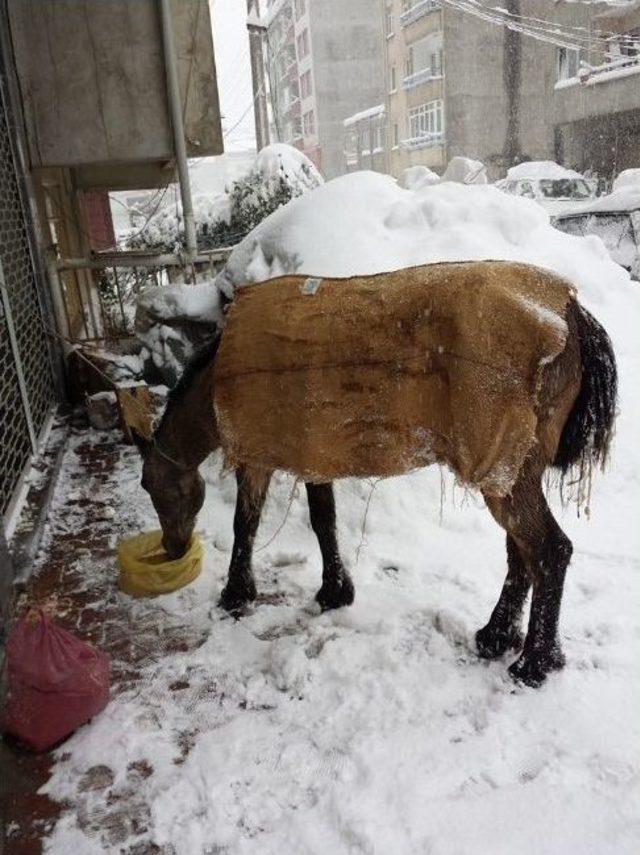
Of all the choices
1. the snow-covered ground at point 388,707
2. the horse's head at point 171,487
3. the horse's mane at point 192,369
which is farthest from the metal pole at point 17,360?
the horse's mane at point 192,369

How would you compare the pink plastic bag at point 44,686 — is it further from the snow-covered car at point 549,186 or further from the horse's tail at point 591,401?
the snow-covered car at point 549,186

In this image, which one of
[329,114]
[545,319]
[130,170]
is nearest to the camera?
[545,319]

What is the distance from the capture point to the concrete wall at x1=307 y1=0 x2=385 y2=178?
138 ft

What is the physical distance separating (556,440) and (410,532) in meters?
1.56

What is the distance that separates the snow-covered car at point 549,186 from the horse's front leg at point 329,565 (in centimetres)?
1782

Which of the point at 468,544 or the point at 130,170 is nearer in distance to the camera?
the point at 468,544

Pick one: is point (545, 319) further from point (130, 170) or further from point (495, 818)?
point (130, 170)

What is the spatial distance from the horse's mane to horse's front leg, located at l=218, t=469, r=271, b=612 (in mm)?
556

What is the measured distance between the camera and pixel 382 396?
2.56 metres

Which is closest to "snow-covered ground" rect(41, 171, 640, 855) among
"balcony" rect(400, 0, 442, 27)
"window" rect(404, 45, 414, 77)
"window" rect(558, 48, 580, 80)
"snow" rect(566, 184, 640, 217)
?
"snow" rect(566, 184, 640, 217)

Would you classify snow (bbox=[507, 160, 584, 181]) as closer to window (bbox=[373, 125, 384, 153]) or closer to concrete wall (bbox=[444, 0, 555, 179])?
concrete wall (bbox=[444, 0, 555, 179])

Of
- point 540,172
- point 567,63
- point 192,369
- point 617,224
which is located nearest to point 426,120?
point 567,63

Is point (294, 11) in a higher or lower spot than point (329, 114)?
higher

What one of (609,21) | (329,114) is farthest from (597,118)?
(329,114)
